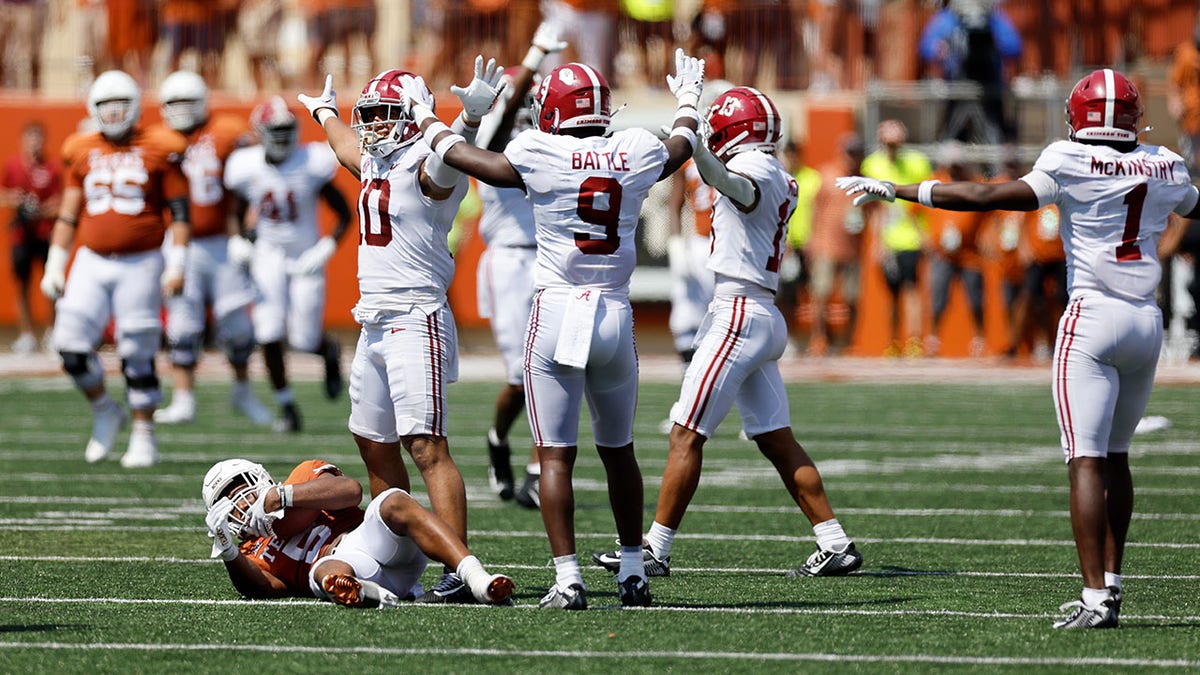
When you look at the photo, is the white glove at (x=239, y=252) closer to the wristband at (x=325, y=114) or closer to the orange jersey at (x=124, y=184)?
the orange jersey at (x=124, y=184)

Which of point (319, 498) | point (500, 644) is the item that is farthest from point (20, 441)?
point (500, 644)

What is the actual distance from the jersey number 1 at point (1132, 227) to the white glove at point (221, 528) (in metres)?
2.93

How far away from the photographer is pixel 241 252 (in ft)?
47.4

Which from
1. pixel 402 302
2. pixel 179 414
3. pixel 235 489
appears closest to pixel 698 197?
pixel 179 414

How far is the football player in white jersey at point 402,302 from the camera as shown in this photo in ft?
22.4

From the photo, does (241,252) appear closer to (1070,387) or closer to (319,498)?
(319,498)

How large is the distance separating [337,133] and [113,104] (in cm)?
413

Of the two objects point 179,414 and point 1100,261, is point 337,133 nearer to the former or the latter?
point 1100,261

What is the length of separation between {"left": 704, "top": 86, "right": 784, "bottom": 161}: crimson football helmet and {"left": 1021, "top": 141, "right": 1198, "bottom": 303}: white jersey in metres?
1.45

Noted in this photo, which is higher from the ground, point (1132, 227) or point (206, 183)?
point (1132, 227)

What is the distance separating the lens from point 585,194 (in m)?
6.41

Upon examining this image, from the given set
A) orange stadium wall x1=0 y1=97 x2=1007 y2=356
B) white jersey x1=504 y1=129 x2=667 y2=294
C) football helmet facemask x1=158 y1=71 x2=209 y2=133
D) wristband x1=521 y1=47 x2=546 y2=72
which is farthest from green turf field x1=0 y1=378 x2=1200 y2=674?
orange stadium wall x1=0 y1=97 x2=1007 y2=356

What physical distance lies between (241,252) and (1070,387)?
9165 millimetres

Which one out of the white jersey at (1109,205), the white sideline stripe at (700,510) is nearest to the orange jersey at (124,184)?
the white sideline stripe at (700,510)
